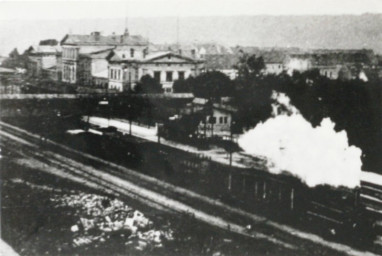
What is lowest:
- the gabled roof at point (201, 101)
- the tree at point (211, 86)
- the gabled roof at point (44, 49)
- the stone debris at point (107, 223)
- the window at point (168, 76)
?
the stone debris at point (107, 223)

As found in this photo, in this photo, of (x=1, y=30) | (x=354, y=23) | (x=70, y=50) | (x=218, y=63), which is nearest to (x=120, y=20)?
(x=1, y=30)

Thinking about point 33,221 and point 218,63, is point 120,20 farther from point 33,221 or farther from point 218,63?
point 218,63

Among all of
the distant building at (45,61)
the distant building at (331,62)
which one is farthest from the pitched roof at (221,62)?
the distant building at (45,61)

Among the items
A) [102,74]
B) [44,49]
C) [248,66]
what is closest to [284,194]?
[248,66]

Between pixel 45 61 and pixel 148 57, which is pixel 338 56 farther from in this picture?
pixel 45 61

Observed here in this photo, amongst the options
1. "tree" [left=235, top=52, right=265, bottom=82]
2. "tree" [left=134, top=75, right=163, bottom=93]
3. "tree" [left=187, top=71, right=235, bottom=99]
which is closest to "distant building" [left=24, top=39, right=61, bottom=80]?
"tree" [left=134, top=75, right=163, bottom=93]

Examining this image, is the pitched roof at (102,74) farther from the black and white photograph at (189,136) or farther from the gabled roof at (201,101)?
the gabled roof at (201,101)
